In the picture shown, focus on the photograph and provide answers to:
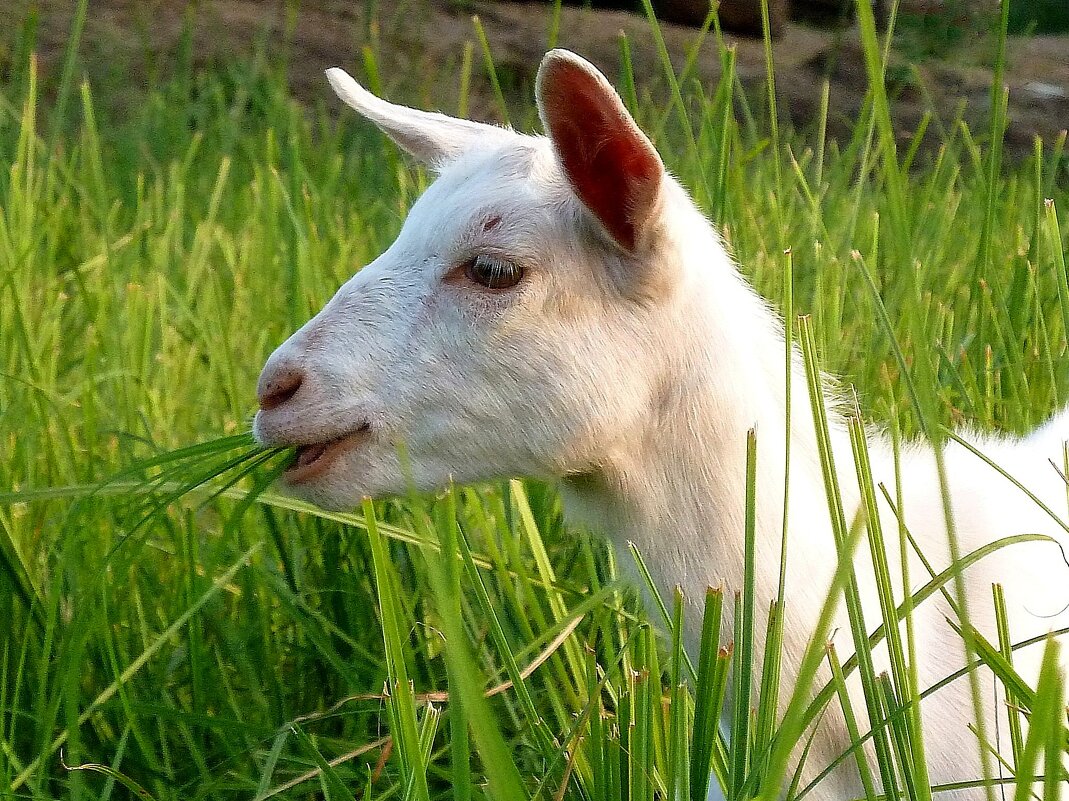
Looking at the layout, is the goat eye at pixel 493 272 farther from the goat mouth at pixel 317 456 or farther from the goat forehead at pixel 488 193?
the goat mouth at pixel 317 456

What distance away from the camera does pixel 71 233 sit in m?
3.52

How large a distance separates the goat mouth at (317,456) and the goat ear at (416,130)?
48 cm

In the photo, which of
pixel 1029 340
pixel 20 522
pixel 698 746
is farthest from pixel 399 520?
pixel 1029 340

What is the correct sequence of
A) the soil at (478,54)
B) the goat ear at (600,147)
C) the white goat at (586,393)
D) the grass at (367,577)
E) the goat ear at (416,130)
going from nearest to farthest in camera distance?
the grass at (367,577) → the goat ear at (600,147) → the white goat at (586,393) → the goat ear at (416,130) → the soil at (478,54)

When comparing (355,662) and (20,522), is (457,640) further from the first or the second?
(20,522)

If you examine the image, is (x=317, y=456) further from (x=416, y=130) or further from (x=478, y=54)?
(x=478, y=54)

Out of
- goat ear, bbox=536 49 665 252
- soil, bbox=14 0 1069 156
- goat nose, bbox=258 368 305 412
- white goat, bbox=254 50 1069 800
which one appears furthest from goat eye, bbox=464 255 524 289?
soil, bbox=14 0 1069 156

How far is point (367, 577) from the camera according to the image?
2.09 meters

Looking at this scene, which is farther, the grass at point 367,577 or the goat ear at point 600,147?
the goat ear at point 600,147

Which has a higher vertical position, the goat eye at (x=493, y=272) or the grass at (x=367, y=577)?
the goat eye at (x=493, y=272)

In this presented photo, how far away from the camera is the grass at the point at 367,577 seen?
1.09m

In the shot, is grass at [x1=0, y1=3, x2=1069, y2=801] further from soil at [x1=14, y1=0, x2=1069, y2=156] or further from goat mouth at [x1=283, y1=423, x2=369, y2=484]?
soil at [x1=14, y1=0, x2=1069, y2=156]

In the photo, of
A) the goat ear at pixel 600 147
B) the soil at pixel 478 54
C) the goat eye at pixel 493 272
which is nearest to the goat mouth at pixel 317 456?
the goat eye at pixel 493 272

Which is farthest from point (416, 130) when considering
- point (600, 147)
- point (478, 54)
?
point (478, 54)
